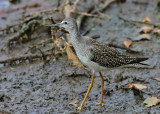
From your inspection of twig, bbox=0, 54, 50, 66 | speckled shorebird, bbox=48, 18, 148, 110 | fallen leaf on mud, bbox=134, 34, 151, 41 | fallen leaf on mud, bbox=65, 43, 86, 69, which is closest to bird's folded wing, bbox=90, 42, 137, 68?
speckled shorebird, bbox=48, 18, 148, 110

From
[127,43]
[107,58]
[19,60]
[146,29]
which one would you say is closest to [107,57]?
[107,58]

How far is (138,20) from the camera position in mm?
9375

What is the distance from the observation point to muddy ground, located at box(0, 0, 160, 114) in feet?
19.5

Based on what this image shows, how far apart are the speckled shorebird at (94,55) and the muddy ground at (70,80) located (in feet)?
1.35

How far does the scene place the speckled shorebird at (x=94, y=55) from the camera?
5.89 m

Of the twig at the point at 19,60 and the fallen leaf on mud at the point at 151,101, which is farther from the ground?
the twig at the point at 19,60

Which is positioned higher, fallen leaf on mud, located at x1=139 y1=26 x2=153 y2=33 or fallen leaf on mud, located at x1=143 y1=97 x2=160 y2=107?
fallen leaf on mud, located at x1=139 y1=26 x2=153 y2=33

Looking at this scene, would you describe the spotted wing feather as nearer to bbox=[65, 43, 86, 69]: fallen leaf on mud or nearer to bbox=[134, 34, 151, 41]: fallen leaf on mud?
bbox=[65, 43, 86, 69]: fallen leaf on mud

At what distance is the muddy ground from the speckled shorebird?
0.41m

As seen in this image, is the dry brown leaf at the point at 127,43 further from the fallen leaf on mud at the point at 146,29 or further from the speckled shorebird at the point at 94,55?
the speckled shorebird at the point at 94,55

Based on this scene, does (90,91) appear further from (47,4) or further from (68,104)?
(47,4)

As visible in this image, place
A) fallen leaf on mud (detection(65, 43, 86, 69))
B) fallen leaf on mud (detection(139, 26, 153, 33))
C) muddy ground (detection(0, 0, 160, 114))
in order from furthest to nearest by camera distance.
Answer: fallen leaf on mud (detection(139, 26, 153, 33))
fallen leaf on mud (detection(65, 43, 86, 69))
muddy ground (detection(0, 0, 160, 114))

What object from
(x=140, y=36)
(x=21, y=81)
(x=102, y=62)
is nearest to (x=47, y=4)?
(x=140, y=36)

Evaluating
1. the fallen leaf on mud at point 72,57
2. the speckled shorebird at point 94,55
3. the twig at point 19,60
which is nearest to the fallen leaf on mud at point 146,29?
the fallen leaf on mud at point 72,57
